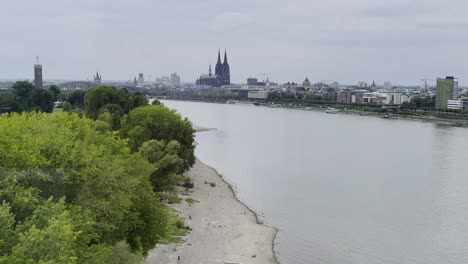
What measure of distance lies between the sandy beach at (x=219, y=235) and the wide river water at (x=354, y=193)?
741 mm

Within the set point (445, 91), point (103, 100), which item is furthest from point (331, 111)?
point (103, 100)

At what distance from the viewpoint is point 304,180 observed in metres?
33.1

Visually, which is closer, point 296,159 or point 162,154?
point 162,154

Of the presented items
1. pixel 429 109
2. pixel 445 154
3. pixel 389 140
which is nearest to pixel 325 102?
pixel 429 109

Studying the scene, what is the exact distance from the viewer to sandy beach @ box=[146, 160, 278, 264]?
59.2ft

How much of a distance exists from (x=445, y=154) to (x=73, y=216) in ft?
134

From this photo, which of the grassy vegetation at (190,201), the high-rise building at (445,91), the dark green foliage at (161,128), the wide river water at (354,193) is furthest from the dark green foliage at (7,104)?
the high-rise building at (445,91)

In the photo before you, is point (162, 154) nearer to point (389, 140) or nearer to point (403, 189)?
point (403, 189)

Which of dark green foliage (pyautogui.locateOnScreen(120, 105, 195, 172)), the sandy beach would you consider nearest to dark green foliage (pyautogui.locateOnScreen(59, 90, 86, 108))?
dark green foliage (pyautogui.locateOnScreen(120, 105, 195, 172))

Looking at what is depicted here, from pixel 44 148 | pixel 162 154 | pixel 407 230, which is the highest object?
pixel 44 148

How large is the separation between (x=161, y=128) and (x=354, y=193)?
1057 centimetres

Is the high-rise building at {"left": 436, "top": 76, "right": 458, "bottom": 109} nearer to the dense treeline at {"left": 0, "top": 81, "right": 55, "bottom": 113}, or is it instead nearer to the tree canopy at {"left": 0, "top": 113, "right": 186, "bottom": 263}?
the dense treeline at {"left": 0, "top": 81, "right": 55, "bottom": 113}

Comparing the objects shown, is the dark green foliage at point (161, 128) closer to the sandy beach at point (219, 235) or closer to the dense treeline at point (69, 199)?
the sandy beach at point (219, 235)

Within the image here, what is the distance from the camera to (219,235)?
20984 millimetres
